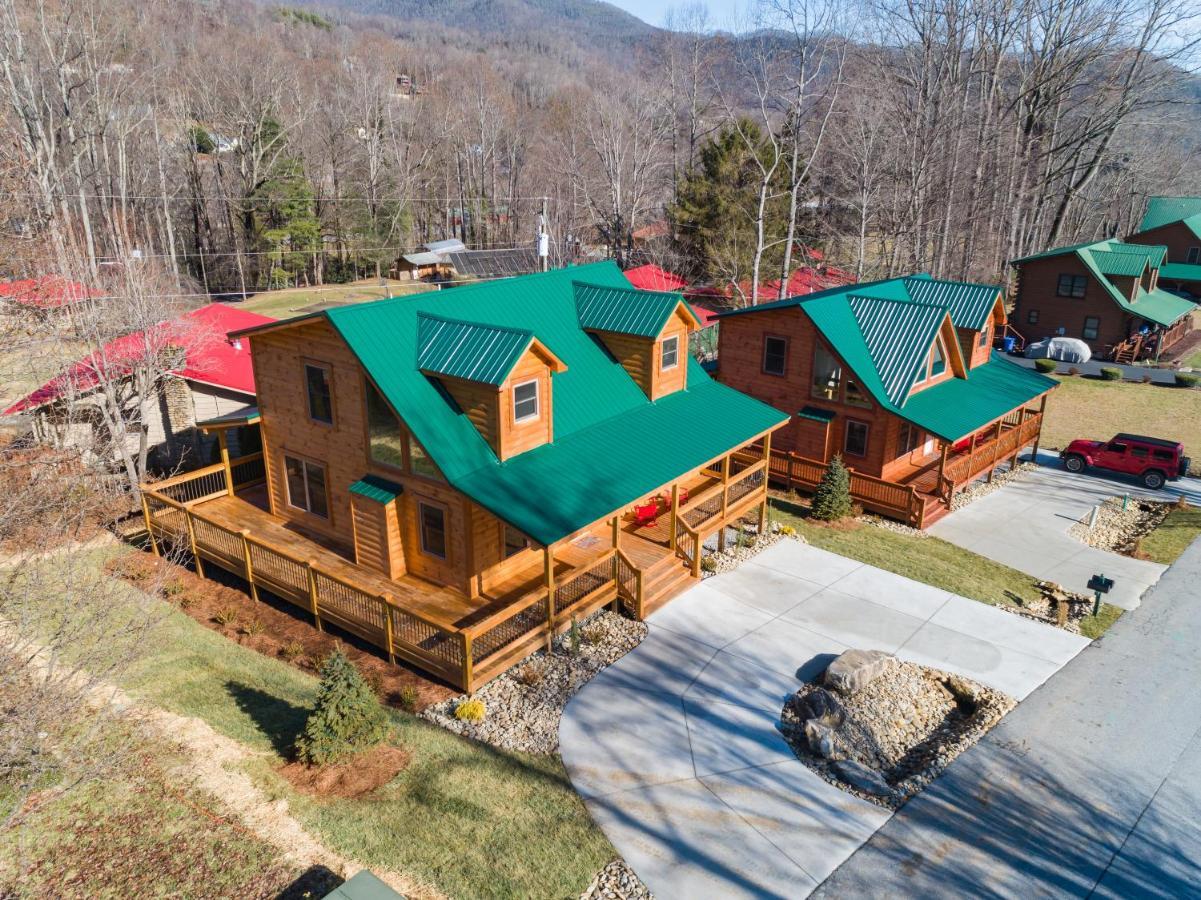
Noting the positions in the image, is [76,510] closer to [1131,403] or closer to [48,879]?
[48,879]

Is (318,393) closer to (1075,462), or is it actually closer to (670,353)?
(670,353)

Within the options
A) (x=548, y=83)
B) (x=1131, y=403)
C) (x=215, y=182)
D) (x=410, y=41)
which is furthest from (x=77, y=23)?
(x=410, y=41)

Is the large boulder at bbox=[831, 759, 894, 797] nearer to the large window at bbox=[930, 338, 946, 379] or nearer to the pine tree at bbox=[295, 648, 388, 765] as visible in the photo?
the pine tree at bbox=[295, 648, 388, 765]

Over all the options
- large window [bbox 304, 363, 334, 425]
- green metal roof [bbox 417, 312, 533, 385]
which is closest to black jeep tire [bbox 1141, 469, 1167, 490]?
green metal roof [bbox 417, 312, 533, 385]

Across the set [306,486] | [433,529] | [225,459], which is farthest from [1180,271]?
[225,459]

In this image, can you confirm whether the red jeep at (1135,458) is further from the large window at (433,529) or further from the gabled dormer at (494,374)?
the large window at (433,529)

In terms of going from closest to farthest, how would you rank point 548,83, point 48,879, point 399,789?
1. point 48,879
2. point 399,789
3. point 548,83

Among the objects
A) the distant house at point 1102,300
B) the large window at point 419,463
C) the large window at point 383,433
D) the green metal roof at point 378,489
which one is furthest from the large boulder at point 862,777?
the distant house at point 1102,300
